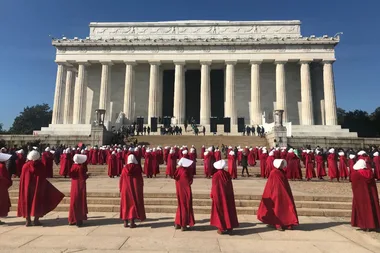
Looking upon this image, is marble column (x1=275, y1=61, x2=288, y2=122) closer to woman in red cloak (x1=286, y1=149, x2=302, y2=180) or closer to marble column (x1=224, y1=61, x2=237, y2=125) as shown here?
marble column (x1=224, y1=61, x2=237, y2=125)

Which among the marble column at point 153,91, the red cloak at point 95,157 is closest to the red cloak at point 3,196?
the red cloak at point 95,157

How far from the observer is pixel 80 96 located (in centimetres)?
4803

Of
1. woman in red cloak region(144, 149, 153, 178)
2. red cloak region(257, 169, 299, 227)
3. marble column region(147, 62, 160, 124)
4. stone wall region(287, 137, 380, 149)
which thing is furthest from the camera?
marble column region(147, 62, 160, 124)

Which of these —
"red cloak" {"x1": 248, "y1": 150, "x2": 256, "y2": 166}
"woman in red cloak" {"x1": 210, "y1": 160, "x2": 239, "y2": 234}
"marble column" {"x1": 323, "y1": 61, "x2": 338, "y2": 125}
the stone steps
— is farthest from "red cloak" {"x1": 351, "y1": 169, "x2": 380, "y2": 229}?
"marble column" {"x1": 323, "y1": 61, "x2": 338, "y2": 125}

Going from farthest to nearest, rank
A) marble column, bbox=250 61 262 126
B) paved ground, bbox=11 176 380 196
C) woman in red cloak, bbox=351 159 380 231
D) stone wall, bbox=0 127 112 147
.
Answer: marble column, bbox=250 61 262 126, stone wall, bbox=0 127 112 147, paved ground, bbox=11 176 380 196, woman in red cloak, bbox=351 159 380 231

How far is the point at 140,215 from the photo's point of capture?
7820 mm

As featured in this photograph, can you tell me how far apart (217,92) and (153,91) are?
12.7 metres

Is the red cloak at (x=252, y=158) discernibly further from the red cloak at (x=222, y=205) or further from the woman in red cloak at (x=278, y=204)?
the red cloak at (x=222, y=205)

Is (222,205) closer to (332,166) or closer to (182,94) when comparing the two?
(332,166)

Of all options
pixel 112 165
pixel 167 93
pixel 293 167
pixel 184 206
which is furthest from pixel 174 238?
pixel 167 93

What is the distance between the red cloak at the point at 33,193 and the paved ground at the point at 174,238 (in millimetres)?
447

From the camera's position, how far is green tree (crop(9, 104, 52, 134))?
93.6 m

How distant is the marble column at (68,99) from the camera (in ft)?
156

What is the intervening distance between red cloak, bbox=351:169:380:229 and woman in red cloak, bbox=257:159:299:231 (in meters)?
1.63
